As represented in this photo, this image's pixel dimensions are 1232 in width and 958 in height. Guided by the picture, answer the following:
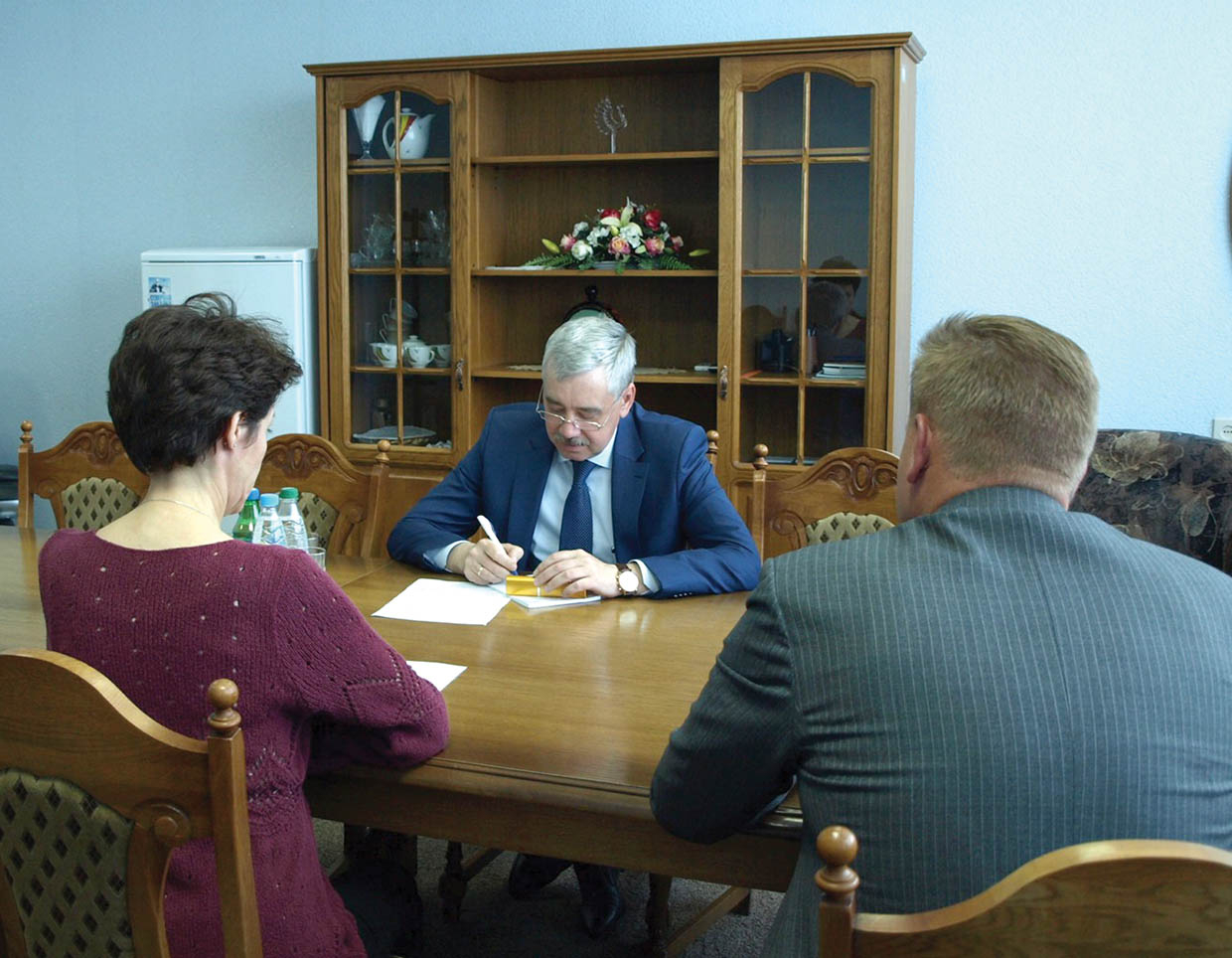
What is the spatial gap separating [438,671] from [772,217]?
2.32 m

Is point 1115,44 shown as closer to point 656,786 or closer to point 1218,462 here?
point 1218,462

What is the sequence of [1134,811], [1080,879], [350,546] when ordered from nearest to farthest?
1. [1080,879]
2. [1134,811]
3. [350,546]

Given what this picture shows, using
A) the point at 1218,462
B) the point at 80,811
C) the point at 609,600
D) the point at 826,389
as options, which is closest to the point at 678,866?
the point at 80,811

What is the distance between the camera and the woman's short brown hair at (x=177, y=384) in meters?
1.47

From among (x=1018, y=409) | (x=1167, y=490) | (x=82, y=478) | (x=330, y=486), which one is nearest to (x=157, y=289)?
(x=82, y=478)

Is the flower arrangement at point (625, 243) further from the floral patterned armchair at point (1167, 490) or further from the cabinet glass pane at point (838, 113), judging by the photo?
the floral patterned armchair at point (1167, 490)

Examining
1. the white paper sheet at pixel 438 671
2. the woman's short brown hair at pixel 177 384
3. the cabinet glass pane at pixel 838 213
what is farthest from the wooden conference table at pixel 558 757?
the cabinet glass pane at pixel 838 213

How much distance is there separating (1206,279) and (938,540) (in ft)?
9.73

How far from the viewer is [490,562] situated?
223cm

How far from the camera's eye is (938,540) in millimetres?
1170

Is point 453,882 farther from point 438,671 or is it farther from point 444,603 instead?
point 438,671

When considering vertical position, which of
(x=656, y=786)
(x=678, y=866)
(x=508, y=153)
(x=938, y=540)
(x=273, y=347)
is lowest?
(x=678, y=866)

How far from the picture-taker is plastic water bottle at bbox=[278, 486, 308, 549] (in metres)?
2.16

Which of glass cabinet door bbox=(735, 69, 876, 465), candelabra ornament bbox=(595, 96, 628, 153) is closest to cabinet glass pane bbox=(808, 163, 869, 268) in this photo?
glass cabinet door bbox=(735, 69, 876, 465)
